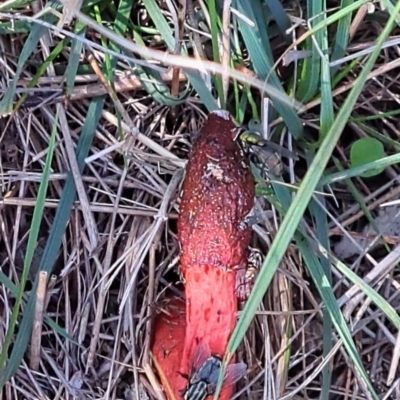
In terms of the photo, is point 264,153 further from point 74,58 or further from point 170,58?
point 74,58

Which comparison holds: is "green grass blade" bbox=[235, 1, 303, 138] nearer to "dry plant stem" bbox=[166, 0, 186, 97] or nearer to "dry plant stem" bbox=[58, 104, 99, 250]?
"dry plant stem" bbox=[166, 0, 186, 97]

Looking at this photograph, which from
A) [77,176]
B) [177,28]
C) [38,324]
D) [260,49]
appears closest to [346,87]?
[260,49]

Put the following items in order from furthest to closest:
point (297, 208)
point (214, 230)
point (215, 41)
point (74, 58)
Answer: point (74, 58) < point (215, 41) < point (214, 230) < point (297, 208)

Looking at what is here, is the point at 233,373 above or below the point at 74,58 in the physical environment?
below

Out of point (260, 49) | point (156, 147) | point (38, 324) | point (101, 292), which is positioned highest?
point (260, 49)

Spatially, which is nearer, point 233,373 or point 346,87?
point 233,373

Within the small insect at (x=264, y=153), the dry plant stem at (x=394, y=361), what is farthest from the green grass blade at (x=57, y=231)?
A: the dry plant stem at (x=394, y=361)

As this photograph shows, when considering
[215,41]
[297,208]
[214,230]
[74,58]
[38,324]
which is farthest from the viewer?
[38,324]
